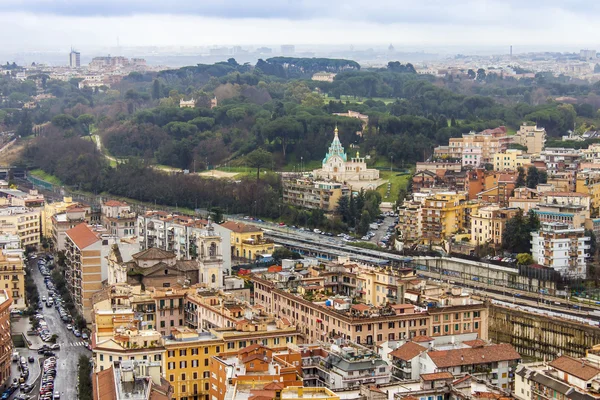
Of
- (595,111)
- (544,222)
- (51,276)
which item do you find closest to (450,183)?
(544,222)

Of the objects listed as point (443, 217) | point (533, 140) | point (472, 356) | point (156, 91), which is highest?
point (156, 91)

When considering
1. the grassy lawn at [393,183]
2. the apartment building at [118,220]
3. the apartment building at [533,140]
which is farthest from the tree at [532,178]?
the apartment building at [118,220]

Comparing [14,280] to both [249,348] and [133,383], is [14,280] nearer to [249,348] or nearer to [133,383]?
[249,348]

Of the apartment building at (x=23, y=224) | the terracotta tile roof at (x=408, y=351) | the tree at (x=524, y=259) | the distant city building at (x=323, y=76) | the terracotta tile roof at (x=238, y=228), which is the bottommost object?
the apartment building at (x=23, y=224)

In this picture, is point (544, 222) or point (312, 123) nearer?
point (544, 222)

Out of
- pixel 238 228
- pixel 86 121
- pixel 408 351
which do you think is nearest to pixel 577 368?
pixel 408 351

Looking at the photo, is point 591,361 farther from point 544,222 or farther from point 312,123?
point 312,123

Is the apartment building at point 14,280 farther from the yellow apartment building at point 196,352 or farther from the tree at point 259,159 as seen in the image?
the tree at point 259,159
